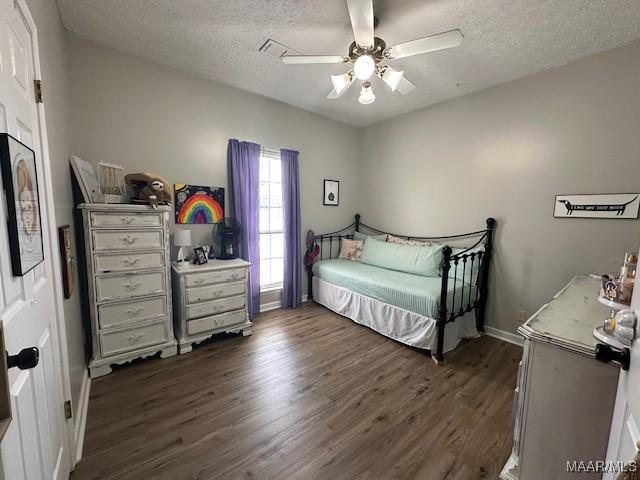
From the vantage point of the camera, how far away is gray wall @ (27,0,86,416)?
1.35 metres

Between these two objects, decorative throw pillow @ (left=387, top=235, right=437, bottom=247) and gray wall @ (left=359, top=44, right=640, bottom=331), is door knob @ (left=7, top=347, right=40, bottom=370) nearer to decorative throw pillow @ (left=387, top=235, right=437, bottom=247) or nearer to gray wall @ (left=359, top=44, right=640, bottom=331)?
decorative throw pillow @ (left=387, top=235, right=437, bottom=247)

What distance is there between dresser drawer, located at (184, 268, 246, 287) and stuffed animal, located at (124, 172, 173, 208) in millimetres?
707

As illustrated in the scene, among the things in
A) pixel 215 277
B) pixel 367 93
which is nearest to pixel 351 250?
pixel 215 277

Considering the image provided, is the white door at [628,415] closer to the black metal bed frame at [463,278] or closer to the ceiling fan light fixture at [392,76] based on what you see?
the black metal bed frame at [463,278]

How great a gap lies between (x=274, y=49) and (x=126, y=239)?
6.44ft

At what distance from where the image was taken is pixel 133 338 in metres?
2.17

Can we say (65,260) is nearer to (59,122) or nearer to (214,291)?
(59,122)

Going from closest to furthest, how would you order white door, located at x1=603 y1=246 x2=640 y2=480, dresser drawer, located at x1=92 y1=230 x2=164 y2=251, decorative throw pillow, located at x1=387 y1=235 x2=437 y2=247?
white door, located at x1=603 y1=246 x2=640 y2=480 → dresser drawer, located at x1=92 y1=230 x2=164 y2=251 → decorative throw pillow, located at x1=387 y1=235 x2=437 y2=247

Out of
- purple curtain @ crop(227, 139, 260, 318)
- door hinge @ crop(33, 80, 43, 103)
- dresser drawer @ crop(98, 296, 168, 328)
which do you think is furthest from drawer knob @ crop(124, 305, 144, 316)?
door hinge @ crop(33, 80, 43, 103)

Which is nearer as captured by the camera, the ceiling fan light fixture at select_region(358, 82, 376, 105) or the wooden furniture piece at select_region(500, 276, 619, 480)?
the wooden furniture piece at select_region(500, 276, 619, 480)

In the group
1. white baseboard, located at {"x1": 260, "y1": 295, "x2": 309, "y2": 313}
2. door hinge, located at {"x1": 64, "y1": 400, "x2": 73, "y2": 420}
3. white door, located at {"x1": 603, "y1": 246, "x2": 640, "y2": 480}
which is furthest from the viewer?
white baseboard, located at {"x1": 260, "y1": 295, "x2": 309, "y2": 313}

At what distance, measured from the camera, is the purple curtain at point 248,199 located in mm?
2938

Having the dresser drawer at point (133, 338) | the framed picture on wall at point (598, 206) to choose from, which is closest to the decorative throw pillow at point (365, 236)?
the framed picture on wall at point (598, 206)

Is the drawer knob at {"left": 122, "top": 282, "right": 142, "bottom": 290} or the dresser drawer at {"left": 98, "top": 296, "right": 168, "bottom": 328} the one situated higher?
the drawer knob at {"left": 122, "top": 282, "right": 142, "bottom": 290}
